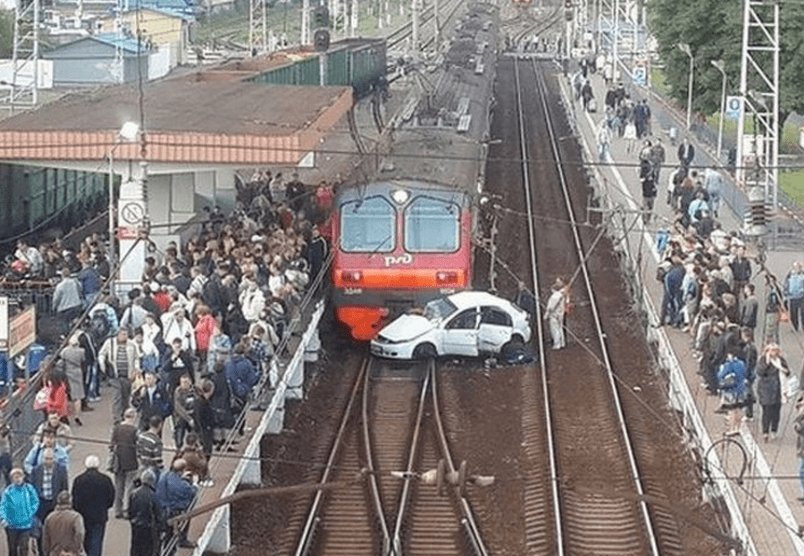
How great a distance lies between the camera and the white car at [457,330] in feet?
83.7

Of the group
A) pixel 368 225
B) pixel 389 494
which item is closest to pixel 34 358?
pixel 389 494

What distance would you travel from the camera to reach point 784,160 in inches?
1969

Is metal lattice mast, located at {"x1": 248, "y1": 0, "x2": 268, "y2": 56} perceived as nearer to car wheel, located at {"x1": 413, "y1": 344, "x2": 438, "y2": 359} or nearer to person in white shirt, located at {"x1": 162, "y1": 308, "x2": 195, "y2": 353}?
car wheel, located at {"x1": 413, "y1": 344, "x2": 438, "y2": 359}

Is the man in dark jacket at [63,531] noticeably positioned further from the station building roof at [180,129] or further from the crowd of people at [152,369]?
the station building roof at [180,129]

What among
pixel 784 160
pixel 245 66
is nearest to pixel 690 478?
pixel 245 66

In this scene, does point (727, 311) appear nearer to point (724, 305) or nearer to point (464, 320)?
point (724, 305)

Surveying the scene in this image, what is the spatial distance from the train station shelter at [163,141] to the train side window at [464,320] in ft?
10.1

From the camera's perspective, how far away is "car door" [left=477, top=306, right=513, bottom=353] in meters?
25.6

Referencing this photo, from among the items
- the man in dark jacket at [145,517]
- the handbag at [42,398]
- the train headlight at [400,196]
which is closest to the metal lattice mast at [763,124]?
the train headlight at [400,196]

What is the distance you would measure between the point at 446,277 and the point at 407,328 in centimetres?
129

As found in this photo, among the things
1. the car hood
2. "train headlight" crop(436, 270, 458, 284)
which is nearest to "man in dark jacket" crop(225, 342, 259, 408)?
the car hood

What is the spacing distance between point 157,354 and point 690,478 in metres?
6.01

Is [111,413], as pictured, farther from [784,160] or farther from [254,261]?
[784,160]

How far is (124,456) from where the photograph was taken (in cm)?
1538
